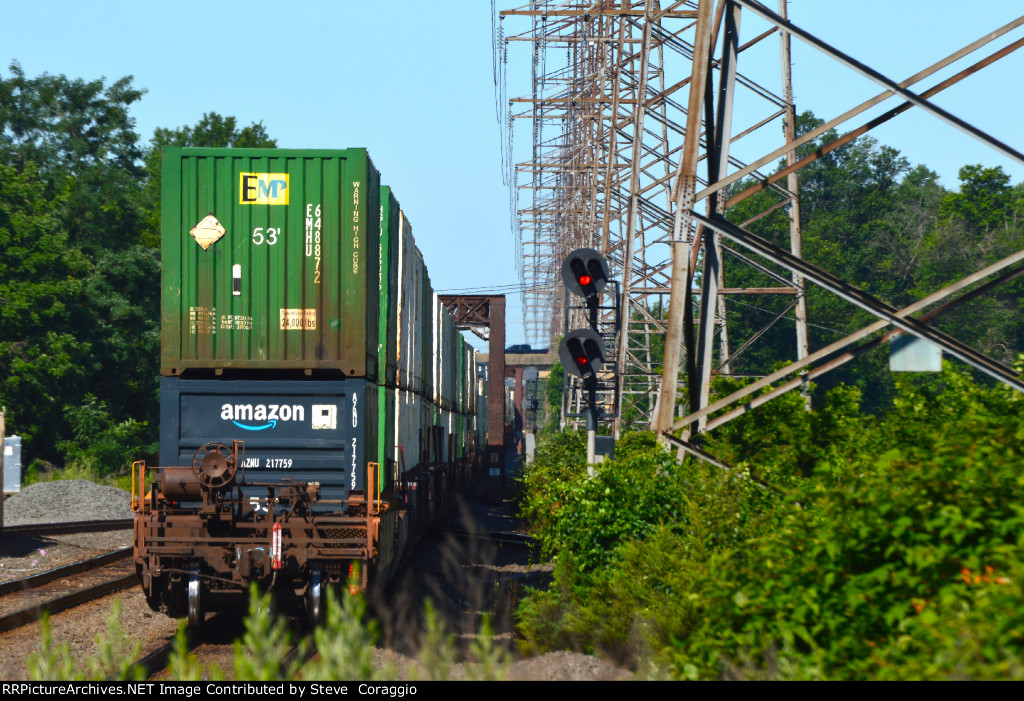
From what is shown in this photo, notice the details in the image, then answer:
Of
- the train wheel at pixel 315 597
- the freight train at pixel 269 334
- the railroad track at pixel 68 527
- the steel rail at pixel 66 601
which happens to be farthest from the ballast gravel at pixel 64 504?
the train wheel at pixel 315 597

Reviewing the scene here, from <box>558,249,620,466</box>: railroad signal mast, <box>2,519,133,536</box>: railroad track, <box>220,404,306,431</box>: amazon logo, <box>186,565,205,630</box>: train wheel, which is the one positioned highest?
<box>558,249,620,466</box>: railroad signal mast

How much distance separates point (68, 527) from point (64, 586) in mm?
7407

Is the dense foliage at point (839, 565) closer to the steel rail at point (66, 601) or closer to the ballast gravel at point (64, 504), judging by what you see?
the steel rail at point (66, 601)

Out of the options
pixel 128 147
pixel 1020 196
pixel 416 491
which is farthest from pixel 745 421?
pixel 1020 196

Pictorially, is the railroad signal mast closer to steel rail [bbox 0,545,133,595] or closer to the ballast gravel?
steel rail [bbox 0,545,133,595]

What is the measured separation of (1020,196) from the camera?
7369cm

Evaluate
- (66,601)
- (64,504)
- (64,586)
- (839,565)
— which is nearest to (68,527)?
(64,504)

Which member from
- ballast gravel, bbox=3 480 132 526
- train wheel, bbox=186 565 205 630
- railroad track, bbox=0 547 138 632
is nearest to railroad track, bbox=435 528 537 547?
railroad track, bbox=0 547 138 632

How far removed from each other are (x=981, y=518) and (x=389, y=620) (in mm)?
7975

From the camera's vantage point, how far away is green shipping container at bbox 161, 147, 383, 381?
10.8 meters

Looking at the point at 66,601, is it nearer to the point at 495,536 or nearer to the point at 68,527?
the point at 68,527

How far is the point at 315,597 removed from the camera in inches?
399

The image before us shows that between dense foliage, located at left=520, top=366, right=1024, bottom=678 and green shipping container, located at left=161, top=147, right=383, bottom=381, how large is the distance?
3.90 meters

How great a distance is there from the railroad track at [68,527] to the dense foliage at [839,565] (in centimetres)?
1459
